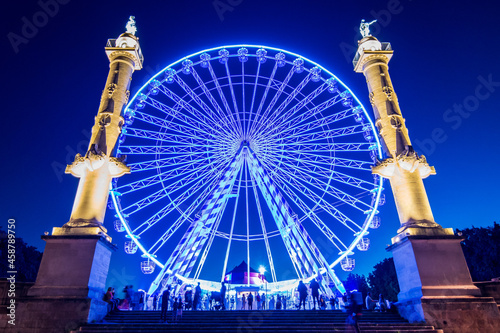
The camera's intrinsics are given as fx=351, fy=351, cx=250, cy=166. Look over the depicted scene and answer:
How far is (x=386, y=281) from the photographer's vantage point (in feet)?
171

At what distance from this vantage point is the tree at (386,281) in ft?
162

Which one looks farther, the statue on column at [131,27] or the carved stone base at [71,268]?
the statue on column at [131,27]

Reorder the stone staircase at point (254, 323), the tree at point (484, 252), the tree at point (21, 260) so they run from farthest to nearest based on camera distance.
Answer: the tree at point (484, 252) → the tree at point (21, 260) → the stone staircase at point (254, 323)

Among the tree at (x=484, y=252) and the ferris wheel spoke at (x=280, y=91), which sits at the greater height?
the ferris wheel spoke at (x=280, y=91)

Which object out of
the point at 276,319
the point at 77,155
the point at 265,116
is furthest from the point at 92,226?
the point at 265,116

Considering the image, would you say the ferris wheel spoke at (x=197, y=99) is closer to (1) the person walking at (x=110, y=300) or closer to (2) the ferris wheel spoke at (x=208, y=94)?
(2) the ferris wheel spoke at (x=208, y=94)

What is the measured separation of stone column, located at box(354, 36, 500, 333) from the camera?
1272 cm

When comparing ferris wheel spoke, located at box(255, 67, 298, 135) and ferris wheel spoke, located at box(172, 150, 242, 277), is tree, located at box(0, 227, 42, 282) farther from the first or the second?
ferris wheel spoke, located at box(255, 67, 298, 135)

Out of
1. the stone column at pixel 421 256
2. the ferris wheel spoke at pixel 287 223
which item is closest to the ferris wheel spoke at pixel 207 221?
the ferris wheel spoke at pixel 287 223

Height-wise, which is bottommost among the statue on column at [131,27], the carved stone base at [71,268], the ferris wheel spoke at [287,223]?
the carved stone base at [71,268]

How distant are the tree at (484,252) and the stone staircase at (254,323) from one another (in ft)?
86.5

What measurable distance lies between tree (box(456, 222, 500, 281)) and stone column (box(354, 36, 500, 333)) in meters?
23.0

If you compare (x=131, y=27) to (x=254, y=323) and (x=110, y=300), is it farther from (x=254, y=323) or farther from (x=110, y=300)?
(x=254, y=323)

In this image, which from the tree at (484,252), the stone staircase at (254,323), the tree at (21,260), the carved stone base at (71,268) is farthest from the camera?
the tree at (484,252)
